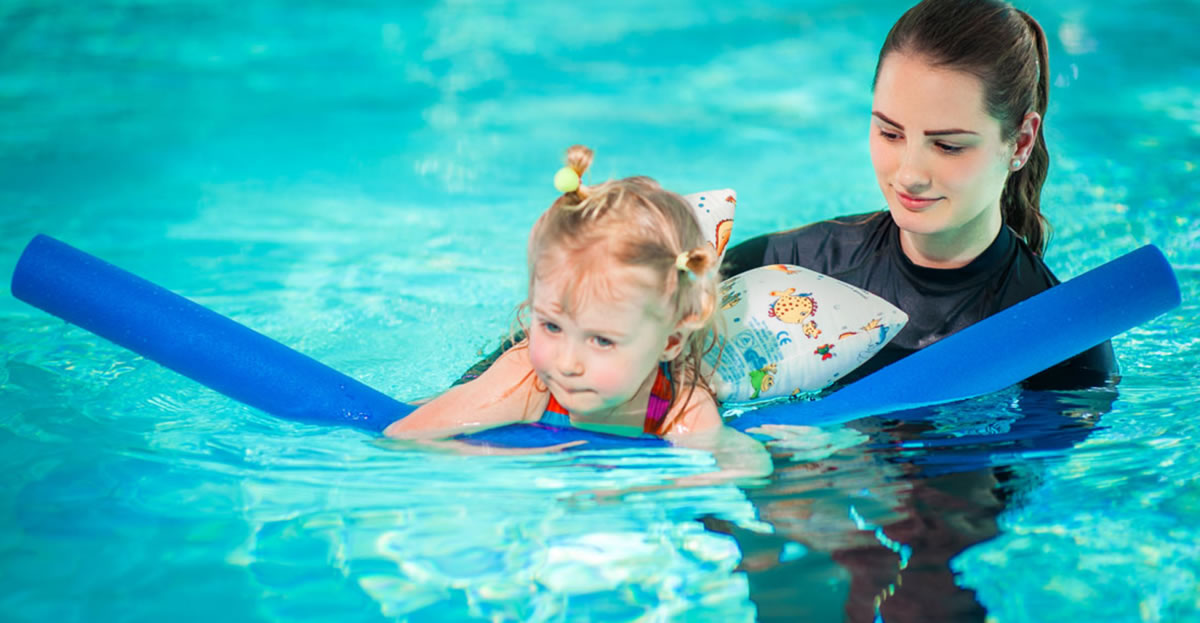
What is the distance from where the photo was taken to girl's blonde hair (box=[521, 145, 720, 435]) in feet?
→ 8.00

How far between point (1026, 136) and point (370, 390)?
1.86 meters

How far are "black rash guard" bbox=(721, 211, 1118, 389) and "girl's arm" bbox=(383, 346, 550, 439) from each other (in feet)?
3.41

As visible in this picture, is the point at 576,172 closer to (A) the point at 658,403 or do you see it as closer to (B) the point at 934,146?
(A) the point at 658,403

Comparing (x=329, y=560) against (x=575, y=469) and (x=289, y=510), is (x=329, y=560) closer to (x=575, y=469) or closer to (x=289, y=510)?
(x=289, y=510)

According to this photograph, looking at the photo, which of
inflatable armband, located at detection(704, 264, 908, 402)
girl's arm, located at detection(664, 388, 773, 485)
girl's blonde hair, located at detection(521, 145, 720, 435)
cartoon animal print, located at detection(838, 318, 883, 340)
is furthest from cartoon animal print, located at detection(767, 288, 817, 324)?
girl's blonde hair, located at detection(521, 145, 720, 435)

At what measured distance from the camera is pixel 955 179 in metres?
2.93

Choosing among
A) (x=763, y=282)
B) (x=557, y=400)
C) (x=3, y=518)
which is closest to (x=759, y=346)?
Result: (x=763, y=282)

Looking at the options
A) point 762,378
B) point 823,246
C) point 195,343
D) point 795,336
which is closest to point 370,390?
point 195,343

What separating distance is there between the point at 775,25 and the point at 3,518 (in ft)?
22.5

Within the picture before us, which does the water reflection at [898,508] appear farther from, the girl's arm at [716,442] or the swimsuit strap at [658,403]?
the swimsuit strap at [658,403]

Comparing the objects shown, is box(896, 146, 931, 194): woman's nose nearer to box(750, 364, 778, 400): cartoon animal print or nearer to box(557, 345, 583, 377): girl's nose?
box(750, 364, 778, 400): cartoon animal print

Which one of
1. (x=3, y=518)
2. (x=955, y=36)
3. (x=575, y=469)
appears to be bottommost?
(x=3, y=518)

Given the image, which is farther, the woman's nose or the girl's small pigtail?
the woman's nose

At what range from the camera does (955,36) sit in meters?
2.90
